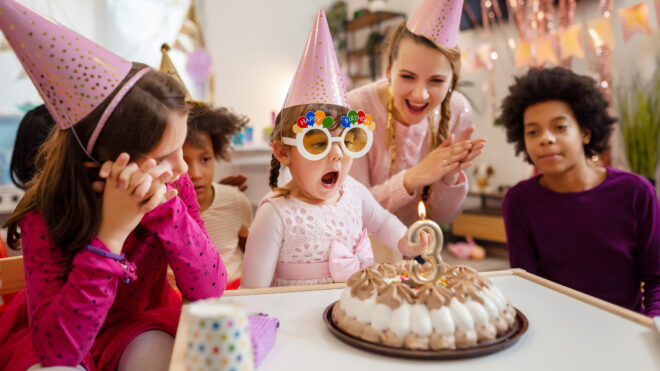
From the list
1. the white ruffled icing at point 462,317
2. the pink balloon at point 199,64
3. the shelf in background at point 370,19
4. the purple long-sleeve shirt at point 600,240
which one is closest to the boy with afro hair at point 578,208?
the purple long-sleeve shirt at point 600,240

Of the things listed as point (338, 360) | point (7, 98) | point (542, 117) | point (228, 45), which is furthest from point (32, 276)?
point (228, 45)

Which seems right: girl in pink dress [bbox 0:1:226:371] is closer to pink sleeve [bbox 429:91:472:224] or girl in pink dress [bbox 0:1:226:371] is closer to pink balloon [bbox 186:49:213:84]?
pink sleeve [bbox 429:91:472:224]

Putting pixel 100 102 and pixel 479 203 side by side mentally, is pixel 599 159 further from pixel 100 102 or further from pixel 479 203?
pixel 100 102

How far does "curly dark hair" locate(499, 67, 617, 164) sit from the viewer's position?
164 centimetres

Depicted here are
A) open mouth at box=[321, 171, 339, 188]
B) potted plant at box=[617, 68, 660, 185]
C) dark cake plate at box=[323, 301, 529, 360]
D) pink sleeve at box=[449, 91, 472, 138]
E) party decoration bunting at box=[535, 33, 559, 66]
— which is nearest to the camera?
dark cake plate at box=[323, 301, 529, 360]

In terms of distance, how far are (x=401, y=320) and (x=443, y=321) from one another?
6 centimetres

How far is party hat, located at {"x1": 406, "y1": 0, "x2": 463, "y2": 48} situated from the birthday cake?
0.93 meters

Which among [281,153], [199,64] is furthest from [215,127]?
[199,64]

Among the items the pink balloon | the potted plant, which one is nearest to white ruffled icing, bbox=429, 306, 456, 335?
the potted plant

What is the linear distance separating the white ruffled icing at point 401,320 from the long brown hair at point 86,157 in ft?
1.78

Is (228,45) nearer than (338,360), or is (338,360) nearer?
(338,360)

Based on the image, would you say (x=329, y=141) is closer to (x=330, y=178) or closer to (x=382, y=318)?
(x=330, y=178)

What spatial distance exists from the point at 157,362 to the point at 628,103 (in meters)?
3.71

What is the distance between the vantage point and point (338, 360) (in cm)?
72
